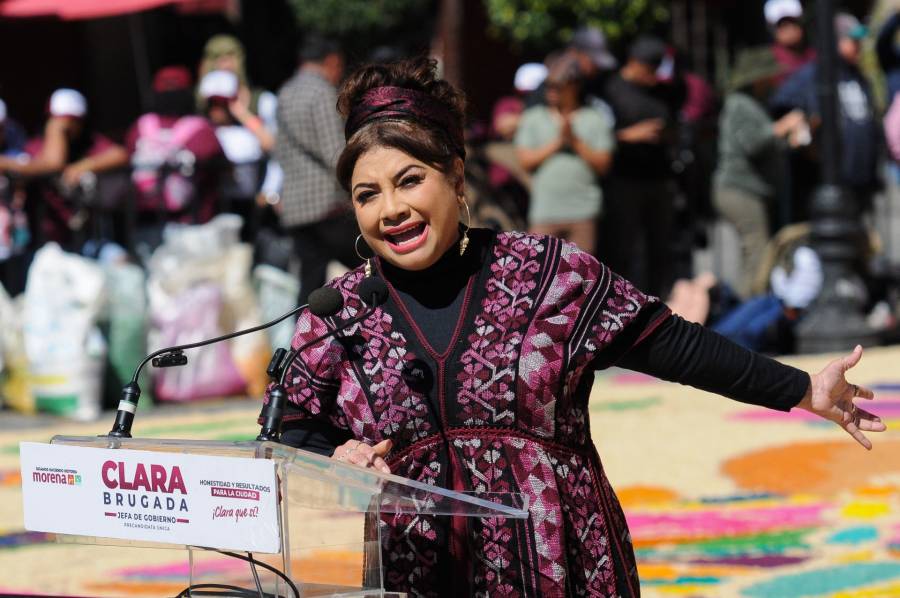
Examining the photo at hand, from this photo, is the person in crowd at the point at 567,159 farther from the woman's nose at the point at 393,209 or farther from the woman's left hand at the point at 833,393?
the woman's nose at the point at 393,209

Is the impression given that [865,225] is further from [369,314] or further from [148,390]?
[369,314]

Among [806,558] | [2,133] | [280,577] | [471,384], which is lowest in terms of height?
[806,558]

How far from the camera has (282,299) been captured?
1031 centimetres

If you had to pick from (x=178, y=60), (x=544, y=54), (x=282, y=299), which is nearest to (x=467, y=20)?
(x=544, y=54)

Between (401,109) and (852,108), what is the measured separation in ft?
29.7

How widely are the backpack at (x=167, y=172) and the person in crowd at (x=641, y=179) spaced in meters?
2.86

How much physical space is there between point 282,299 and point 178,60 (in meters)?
10.3

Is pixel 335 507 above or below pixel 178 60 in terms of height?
below

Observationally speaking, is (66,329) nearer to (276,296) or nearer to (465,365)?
(276,296)

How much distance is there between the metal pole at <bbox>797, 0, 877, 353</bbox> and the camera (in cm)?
1090

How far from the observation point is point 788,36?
12508mm

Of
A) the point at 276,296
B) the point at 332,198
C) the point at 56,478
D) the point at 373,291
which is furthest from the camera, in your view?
the point at 276,296

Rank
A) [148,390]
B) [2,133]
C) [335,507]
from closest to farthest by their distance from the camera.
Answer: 1. [335,507]
2. [148,390]
3. [2,133]

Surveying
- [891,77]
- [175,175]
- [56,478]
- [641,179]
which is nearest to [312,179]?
[175,175]
